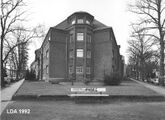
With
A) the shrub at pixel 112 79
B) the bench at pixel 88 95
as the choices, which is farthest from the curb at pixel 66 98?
the shrub at pixel 112 79

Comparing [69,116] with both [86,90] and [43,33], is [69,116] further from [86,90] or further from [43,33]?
[43,33]

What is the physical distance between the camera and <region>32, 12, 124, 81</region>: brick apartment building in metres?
33.6

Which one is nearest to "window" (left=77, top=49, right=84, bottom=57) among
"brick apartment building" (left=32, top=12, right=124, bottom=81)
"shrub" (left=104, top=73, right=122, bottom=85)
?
"brick apartment building" (left=32, top=12, right=124, bottom=81)

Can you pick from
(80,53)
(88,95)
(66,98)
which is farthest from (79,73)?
(88,95)

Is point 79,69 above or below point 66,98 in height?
above

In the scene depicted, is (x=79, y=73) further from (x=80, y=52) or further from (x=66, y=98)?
(x=66, y=98)

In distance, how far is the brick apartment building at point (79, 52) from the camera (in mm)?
33625

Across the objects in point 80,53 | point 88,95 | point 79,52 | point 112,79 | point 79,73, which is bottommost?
point 88,95

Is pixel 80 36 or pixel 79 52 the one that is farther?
pixel 80 36

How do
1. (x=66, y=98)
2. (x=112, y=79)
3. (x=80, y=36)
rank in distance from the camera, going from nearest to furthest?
1. (x=66, y=98)
2. (x=112, y=79)
3. (x=80, y=36)

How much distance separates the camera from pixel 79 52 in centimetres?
→ 3412

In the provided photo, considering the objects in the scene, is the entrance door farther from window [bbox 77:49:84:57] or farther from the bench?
the bench

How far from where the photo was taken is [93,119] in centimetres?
718

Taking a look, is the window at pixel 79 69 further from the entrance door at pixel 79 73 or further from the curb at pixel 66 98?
the curb at pixel 66 98
